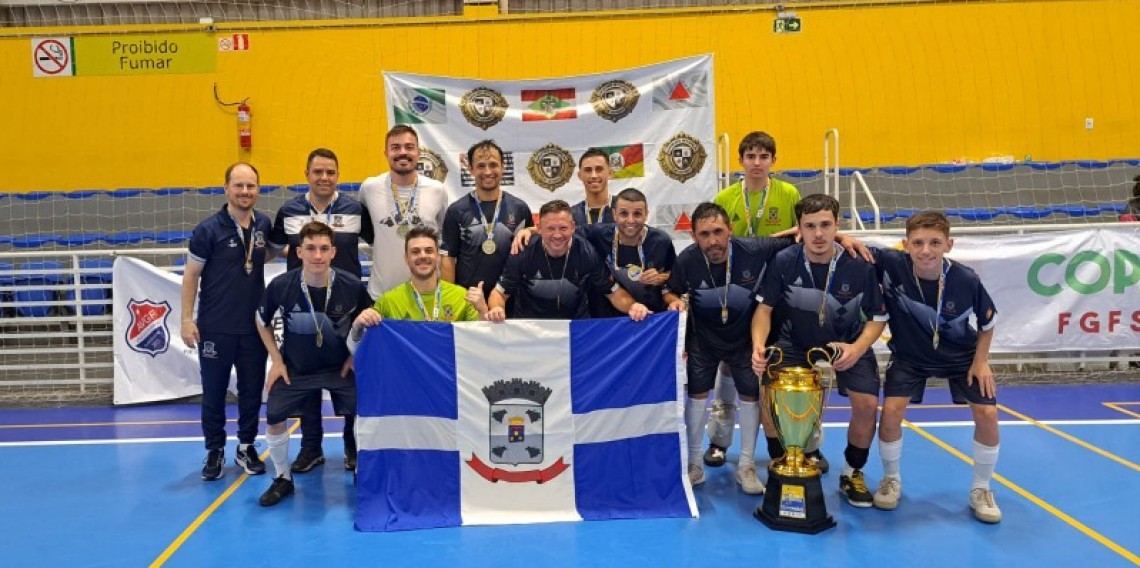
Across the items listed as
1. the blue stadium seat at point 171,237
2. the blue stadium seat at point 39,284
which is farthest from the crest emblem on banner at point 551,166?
the blue stadium seat at point 171,237

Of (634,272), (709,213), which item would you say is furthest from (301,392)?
(709,213)

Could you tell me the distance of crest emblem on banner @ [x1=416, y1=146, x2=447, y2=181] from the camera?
6488 mm

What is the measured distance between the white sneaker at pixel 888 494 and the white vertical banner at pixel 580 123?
120 inches

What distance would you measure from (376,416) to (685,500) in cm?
178

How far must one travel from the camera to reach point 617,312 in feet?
15.3

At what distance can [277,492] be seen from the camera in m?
4.48

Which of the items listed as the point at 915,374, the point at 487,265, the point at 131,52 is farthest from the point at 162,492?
the point at 131,52

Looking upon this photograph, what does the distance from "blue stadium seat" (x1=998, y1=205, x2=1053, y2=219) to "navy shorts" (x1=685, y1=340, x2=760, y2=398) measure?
893cm

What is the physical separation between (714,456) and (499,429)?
172 centimetres

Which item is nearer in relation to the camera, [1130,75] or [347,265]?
[347,265]

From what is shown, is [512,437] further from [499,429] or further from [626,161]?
[626,161]

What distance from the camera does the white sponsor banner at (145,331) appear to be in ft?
22.9

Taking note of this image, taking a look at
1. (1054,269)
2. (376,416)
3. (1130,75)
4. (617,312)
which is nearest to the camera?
(376,416)

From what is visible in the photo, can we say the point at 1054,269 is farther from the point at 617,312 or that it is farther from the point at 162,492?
the point at 162,492
